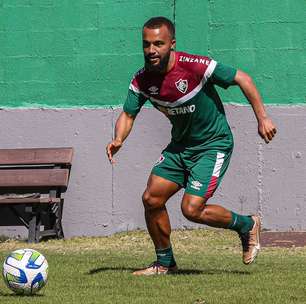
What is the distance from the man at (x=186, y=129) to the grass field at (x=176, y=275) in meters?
0.45

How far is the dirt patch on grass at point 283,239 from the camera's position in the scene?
37.3 ft

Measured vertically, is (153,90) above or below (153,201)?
above

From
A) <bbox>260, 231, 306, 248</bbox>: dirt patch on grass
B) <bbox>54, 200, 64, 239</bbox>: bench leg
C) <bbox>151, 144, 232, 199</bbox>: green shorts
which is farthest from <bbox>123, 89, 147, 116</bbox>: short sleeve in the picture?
<bbox>54, 200, 64, 239</bbox>: bench leg

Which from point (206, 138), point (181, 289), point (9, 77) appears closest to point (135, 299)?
point (181, 289)

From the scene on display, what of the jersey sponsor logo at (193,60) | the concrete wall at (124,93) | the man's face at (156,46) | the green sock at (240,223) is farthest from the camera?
the concrete wall at (124,93)

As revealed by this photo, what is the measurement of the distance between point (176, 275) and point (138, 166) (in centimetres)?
445

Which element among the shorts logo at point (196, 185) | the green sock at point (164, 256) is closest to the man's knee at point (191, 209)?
the shorts logo at point (196, 185)

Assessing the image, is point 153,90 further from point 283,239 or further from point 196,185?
point 283,239

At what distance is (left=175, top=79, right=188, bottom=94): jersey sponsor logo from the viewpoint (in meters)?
7.96

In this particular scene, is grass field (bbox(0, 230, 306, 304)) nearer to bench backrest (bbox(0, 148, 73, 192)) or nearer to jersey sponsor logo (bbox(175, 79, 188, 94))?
bench backrest (bbox(0, 148, 73, 192))

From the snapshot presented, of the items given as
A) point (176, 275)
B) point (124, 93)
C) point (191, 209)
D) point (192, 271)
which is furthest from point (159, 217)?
point (124, 93)

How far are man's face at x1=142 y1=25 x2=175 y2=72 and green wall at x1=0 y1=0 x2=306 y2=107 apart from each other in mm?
4471

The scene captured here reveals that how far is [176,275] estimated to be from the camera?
8.12 meters

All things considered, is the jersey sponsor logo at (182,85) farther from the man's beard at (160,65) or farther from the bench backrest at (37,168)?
the bench backrest at (37,168)
